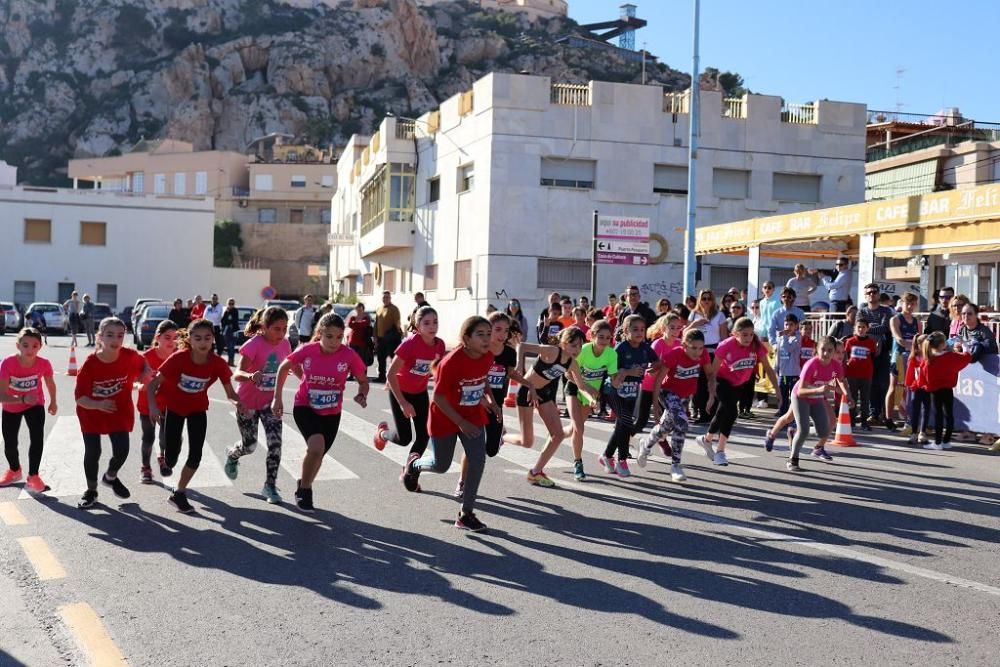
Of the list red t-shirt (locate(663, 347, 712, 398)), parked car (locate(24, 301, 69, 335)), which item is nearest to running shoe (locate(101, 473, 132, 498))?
red t-shirt (locate(663, 347, 712, 398))

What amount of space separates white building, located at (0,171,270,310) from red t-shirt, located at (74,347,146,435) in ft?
183

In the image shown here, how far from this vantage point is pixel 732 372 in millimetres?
10609

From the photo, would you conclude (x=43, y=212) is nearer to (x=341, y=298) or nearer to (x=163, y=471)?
(x=341, y=298)

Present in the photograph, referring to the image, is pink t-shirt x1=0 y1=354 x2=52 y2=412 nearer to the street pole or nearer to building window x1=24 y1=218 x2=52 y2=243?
the street pole

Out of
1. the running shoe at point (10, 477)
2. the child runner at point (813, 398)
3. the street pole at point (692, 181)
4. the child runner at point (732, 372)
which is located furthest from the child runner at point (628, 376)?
the street pole at point (692, 181)

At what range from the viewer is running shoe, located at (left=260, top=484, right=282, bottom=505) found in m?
8.18

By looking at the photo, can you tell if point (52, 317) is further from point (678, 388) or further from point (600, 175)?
point (678, 388)

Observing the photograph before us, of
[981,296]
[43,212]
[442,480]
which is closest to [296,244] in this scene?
[43,212]

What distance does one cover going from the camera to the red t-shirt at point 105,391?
25.5ft

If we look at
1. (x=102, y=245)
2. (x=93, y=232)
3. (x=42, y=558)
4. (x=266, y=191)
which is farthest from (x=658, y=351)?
(x=266, y=191)

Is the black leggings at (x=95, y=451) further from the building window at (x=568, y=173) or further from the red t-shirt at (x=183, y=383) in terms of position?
the building window at (x=568, y=173)

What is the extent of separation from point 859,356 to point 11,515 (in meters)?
11.0

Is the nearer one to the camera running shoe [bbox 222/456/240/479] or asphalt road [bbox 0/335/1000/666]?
asphalt road [bbox 0/335/1000/666]

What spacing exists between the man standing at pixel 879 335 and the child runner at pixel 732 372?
4595 mm
